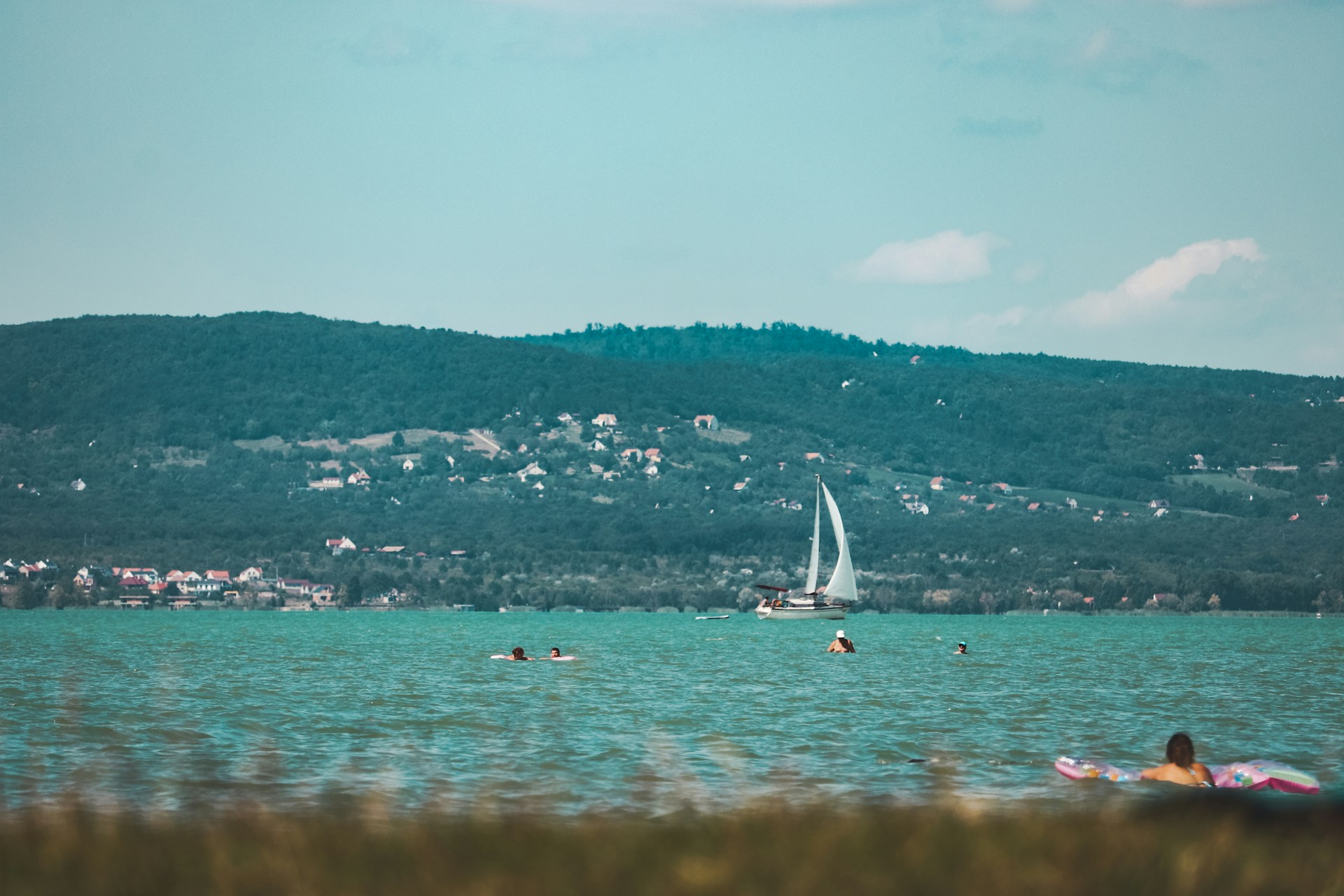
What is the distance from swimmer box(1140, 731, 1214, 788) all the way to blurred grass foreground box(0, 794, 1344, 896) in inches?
372

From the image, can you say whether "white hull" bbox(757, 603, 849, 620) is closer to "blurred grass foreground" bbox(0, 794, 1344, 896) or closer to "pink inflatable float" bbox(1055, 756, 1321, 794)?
"pink inflatable float" bbox(1055, 756, 1321, 794)

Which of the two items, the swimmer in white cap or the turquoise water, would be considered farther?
the swimmer in white cap

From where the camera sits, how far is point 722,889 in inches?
478

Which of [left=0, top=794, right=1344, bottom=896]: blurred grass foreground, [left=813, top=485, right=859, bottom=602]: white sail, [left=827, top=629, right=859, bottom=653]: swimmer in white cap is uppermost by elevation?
[left=0, top=794, right=1344, bottom=896]: blurred grass foreground

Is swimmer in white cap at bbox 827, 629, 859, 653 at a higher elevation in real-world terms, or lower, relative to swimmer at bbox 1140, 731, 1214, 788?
lower

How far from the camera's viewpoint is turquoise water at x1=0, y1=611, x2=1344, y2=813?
29.3m

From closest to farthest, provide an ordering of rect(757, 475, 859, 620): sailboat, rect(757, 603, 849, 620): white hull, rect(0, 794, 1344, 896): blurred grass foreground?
rect(0, 794, 1344, 896): blurred grass foreground, rect(757, 475, 859, 620): sailboat, rect(757, 603, 849, 620): white hull

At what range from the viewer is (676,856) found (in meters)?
13.4

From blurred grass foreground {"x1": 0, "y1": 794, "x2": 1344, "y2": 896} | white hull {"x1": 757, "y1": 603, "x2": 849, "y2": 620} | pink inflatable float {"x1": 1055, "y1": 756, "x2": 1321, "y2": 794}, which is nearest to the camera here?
blurred grass foreground {"x1": 0, "y1": 794, "x2": 1344, "y2": 896}

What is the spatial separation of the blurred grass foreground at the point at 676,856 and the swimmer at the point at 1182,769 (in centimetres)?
945

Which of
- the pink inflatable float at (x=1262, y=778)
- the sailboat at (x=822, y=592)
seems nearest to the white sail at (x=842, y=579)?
the sailboat at (x=822, y=592)

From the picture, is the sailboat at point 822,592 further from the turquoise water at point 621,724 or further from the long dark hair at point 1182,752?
the long dark hair at point 1182,752

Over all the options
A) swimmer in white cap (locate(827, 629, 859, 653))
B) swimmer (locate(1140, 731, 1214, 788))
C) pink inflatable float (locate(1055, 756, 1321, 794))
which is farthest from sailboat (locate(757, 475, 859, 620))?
swimmer (locate(1140, 731, 1214, 788))

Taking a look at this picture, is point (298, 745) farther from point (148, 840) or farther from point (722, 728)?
point (148, 840)
